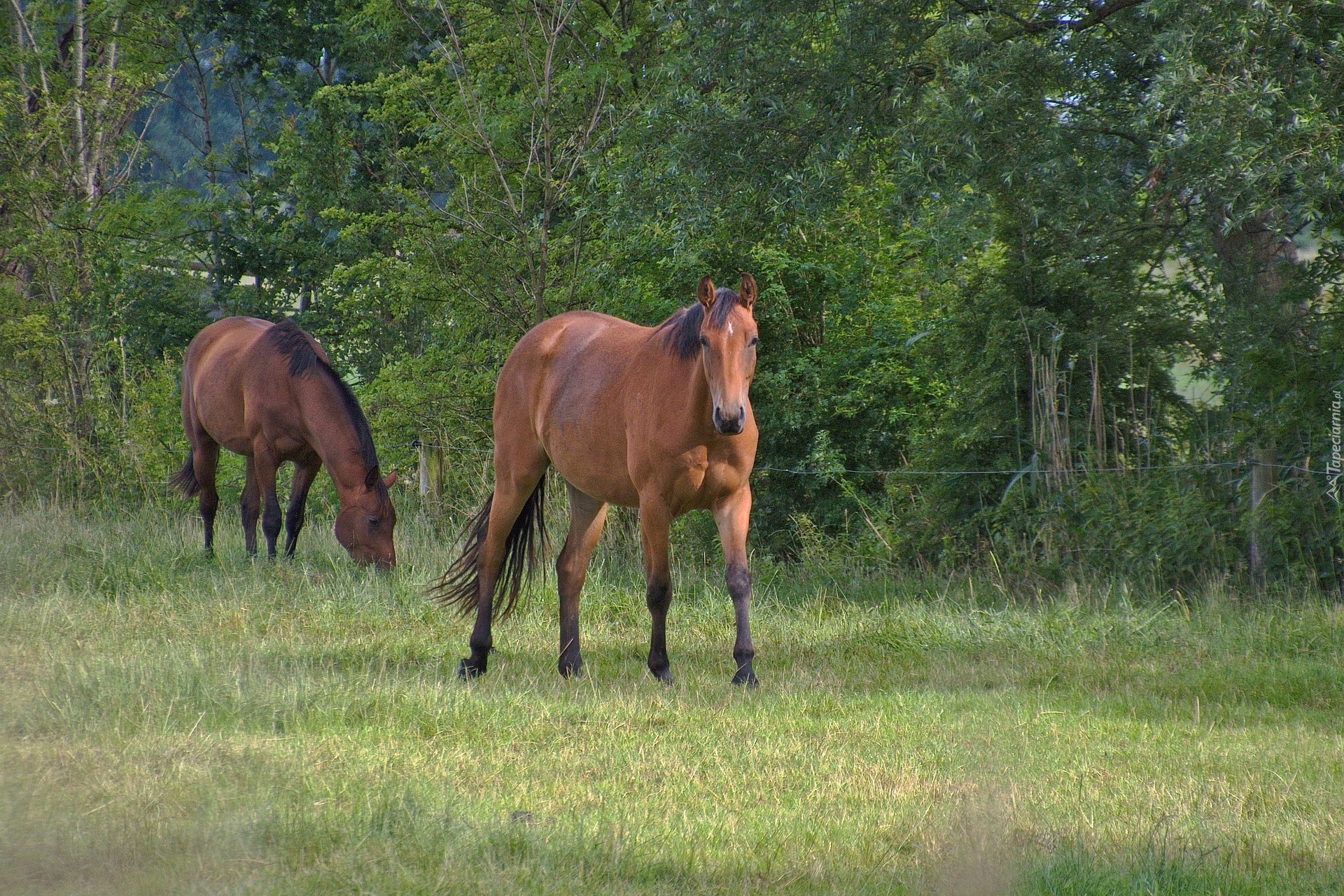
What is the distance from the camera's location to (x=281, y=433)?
36.3ft

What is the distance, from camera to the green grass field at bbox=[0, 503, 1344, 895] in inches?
145

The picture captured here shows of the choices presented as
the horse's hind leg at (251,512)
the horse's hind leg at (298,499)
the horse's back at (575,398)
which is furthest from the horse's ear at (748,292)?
the horse's hind leg at (251,512)

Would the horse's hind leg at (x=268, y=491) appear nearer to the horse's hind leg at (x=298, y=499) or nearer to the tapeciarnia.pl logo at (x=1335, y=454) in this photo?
the horse's hind leg at (x=298, y=499)

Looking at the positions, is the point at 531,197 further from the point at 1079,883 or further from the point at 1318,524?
the point at 1079,883

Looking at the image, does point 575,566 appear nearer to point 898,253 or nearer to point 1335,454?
point 1335,454

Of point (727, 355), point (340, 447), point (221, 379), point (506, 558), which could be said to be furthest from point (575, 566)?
point (221, 379)

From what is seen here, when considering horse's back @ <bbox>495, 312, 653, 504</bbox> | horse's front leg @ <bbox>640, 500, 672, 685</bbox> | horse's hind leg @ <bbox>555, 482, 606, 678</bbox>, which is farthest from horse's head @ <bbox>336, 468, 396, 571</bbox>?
horse's front leg @ <bbox>640, 500, 672, 685</bbox>

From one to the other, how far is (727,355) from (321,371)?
5.75 meters

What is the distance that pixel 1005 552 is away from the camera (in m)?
9.78

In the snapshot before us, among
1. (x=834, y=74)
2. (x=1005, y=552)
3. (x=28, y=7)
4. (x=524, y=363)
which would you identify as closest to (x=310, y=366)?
(x=524, y=363)

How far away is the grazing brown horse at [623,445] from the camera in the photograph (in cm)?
638

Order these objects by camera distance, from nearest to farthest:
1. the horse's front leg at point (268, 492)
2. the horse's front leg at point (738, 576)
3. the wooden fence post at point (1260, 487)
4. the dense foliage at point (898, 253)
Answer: the horse's front leg at point (738, 576) → the dense foliage at point (898, 253) → the wooden fence post at point (1260, 487) → the horse's front leg at point (268, 492)

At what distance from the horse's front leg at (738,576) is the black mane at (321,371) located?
4605 millimetres

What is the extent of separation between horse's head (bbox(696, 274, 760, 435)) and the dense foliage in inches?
117
